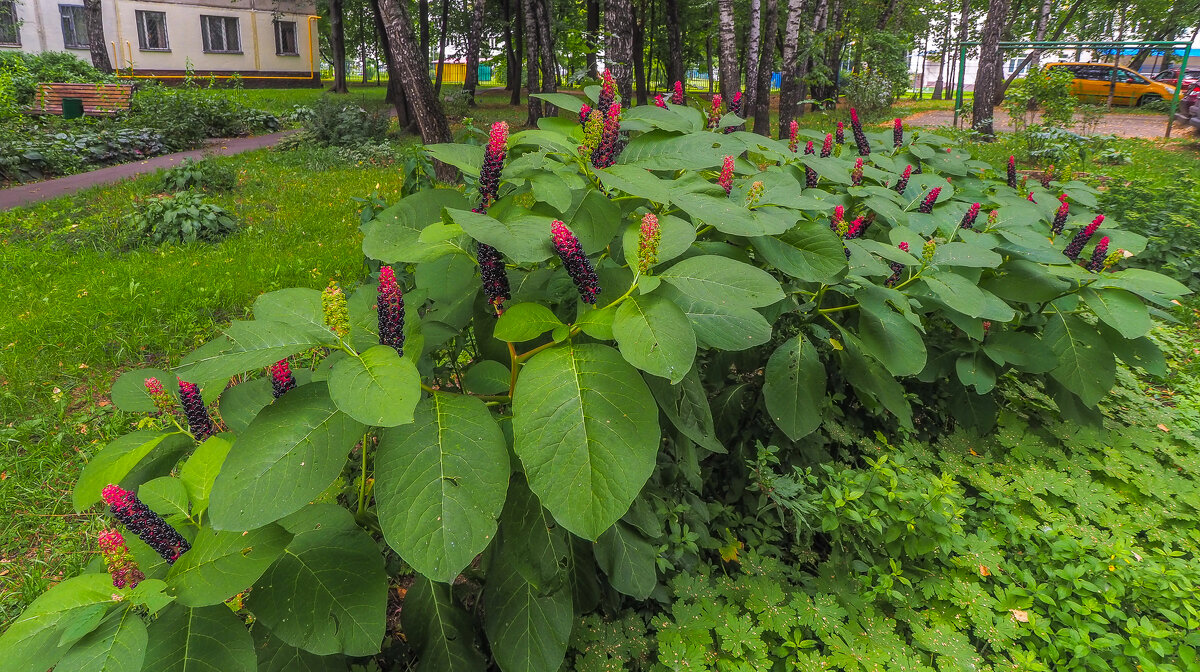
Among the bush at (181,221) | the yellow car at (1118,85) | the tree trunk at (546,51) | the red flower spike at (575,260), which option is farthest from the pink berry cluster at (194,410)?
the yellow car at (1118,85)

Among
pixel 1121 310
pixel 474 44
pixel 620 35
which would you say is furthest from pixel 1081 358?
pixel 474 44

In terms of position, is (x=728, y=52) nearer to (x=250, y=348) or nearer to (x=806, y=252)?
(x=806, y=252)

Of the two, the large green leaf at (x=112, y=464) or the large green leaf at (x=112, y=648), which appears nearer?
the large green leaf at (x=112, y=648)

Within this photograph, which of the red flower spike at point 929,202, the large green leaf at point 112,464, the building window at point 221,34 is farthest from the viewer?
the building window at point 221,34

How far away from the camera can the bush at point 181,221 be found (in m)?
6.58

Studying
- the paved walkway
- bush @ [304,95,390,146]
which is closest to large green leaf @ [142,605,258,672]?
the paved walkway

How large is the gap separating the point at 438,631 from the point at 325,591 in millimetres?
393

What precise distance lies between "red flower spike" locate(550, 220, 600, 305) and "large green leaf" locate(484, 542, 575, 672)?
0.65 metres

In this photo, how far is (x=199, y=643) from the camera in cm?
105

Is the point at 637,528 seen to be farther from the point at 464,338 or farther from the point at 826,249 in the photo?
the point at 826,249

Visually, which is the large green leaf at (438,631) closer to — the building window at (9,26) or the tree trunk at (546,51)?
the tree trunk at (546,51)

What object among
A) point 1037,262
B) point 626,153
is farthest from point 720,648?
point 1037,262

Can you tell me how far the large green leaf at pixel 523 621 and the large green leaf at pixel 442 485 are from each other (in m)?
0.45

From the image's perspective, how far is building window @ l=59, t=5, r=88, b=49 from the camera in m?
26.4
